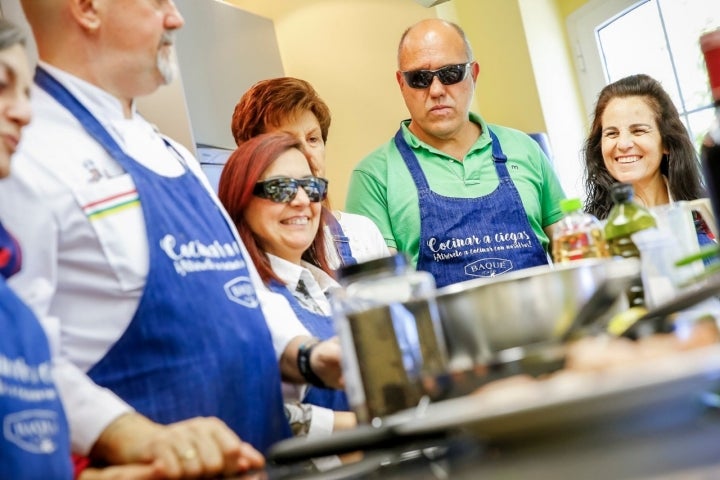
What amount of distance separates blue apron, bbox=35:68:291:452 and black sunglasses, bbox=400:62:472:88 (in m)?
1.71

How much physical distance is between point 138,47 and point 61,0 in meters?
0.14

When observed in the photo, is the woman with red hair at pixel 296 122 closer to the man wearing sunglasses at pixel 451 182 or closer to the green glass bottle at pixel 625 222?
the man wearing sunglasses at pixel 451 182

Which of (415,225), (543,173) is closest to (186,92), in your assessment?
(415,225)

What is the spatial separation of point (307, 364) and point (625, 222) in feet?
2.28

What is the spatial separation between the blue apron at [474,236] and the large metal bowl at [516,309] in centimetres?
179

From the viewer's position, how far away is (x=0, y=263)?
1.06 meters

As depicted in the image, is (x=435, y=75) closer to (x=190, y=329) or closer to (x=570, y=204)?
(x=570, y=204)

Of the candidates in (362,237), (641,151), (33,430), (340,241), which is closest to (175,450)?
(33,430)

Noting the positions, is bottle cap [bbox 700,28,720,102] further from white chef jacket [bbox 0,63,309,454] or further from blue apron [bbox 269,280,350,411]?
blue apron [bbox 269,280,350,411]

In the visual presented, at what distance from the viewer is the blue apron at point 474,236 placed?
9.50 ft

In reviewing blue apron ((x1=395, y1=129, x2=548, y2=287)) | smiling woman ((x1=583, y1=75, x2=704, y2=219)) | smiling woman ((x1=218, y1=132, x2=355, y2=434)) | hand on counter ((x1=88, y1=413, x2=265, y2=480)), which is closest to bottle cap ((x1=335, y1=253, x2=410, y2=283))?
hand on counter ((x1=88, y1=413, x2=265, y2=480))

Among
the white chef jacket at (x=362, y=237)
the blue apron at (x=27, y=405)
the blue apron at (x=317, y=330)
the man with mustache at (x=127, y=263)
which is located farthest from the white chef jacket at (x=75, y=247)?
the white chef jacket at (x=362, y=237)

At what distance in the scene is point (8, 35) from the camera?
3.66 feet

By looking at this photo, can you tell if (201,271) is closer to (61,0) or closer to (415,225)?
(61,0)
